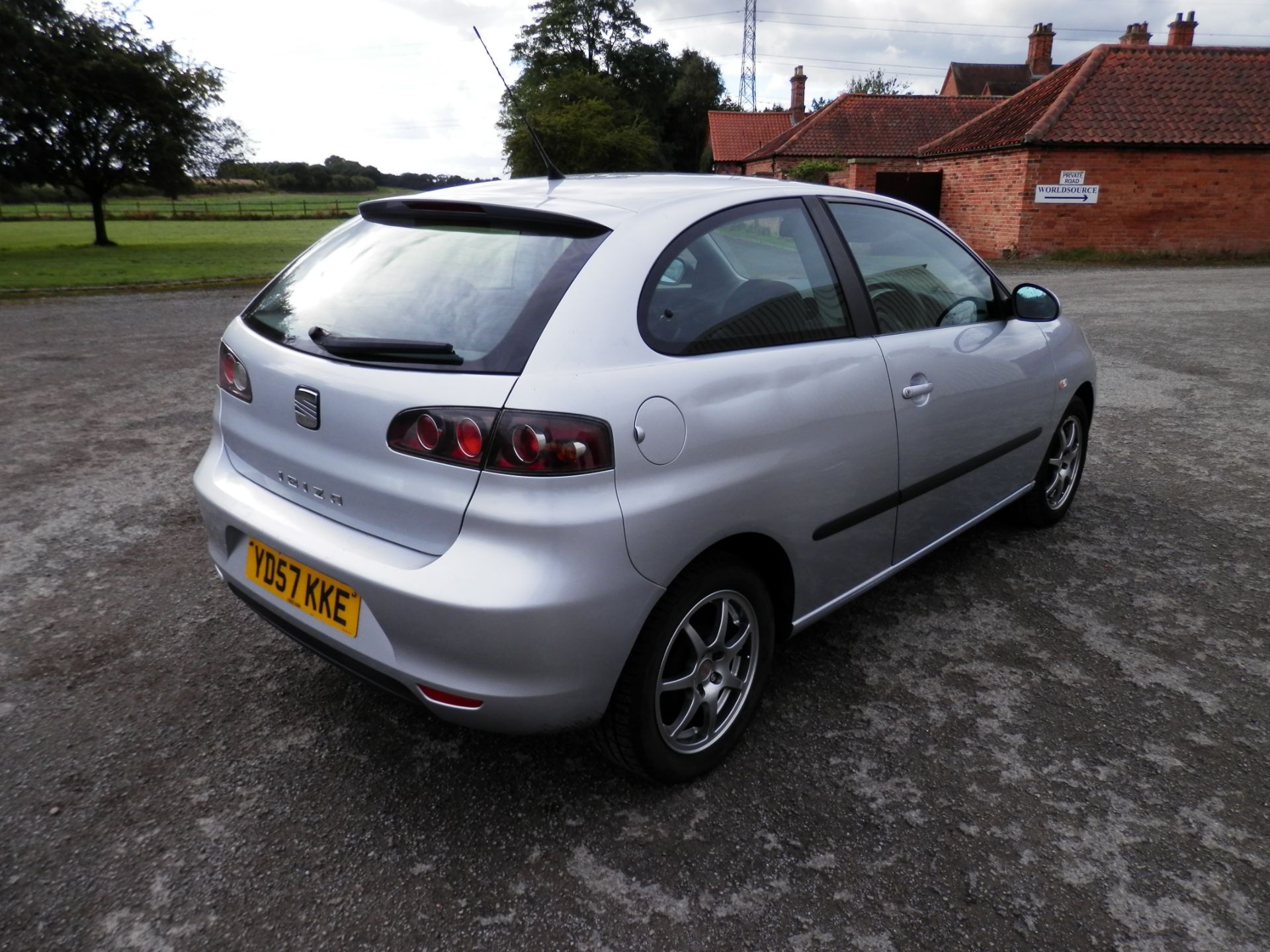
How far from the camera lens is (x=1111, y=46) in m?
23.3

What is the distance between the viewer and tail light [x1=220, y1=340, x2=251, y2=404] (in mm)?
2607

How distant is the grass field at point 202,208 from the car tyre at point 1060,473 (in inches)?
2142

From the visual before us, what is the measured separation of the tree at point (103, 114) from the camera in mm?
27250

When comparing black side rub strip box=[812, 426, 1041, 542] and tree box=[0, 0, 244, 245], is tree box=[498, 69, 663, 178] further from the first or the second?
black side rub strip box=[812, 426, 1041, 542]

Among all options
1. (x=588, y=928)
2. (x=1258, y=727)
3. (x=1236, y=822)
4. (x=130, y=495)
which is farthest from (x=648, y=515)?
(x=130, y=495)

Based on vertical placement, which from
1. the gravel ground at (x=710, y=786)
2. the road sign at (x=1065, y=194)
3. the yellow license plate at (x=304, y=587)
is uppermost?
the road sign at (x=1065, y=194)

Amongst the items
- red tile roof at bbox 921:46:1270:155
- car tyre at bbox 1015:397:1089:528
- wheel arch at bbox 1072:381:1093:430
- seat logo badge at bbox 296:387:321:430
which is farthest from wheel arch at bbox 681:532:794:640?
red tile roof at bbox 921:46:1270:155

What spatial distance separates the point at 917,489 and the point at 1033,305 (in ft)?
3.76

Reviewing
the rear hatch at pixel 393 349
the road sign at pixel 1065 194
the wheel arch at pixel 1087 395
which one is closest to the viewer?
the rear hatch at pixel 393 349

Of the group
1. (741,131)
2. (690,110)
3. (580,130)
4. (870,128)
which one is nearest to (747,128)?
(741,131)

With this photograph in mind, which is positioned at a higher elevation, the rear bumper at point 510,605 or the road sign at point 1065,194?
the road sign at point 1065,194

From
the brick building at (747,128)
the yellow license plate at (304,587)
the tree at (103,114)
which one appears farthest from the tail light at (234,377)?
the brick building at (747,128)

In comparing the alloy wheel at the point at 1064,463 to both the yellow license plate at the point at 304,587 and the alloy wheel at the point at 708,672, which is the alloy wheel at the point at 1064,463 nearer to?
the alloy wheel at the point at 708,672

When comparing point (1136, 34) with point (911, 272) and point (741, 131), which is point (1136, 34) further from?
point (911, 272)
